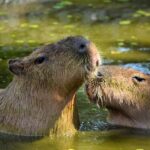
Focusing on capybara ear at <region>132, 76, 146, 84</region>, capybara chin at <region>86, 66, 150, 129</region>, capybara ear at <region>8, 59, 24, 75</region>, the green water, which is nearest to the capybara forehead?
capybara ear at <region>8, 59, 24, 75</region>

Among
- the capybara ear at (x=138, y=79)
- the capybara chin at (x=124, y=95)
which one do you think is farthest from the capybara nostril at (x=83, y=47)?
the capybara ear at (x=138, y=79)

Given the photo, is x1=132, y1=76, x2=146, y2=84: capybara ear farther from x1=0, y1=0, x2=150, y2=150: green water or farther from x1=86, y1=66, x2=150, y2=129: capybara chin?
x1=0, y1=0, x2=150, y2=150: green water

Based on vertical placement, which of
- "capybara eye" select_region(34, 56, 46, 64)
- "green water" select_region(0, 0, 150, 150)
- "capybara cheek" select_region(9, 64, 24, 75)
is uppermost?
"capybara eye" select_region(34, 56, 46, 64)

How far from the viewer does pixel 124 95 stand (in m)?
8.23

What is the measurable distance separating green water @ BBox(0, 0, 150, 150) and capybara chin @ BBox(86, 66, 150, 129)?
0.56ft

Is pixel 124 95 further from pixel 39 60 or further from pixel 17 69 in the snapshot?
pixel 17 69

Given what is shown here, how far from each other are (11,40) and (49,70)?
521 cm

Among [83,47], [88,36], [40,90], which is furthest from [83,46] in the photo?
[88,36]

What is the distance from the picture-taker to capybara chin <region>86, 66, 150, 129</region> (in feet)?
26.5

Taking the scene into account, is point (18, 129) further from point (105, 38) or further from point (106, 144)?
point (105, 38)

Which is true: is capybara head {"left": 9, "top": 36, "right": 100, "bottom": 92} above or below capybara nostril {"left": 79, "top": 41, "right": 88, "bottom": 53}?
below

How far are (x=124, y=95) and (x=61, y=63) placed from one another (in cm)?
111

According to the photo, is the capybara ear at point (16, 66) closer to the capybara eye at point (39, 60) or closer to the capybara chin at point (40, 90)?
the capybara chin at point (40, 90)

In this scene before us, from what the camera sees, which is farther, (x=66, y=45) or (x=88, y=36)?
(x=88, y=36)
